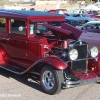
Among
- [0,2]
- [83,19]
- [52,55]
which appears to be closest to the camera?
[52,55]

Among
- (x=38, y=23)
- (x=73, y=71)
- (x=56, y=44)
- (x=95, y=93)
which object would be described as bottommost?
(x=95, y=93)

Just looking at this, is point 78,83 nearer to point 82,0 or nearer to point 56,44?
point 56,44

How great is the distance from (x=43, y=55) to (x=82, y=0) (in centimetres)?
8189

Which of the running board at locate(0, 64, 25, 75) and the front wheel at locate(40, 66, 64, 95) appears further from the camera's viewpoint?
the running board at locate(0, 64, 25, 75)

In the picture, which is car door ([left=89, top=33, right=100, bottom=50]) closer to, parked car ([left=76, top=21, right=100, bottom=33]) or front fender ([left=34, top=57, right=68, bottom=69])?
parked car ([left=76, top=21, right=100, bottom=33])

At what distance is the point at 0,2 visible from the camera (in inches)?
3268

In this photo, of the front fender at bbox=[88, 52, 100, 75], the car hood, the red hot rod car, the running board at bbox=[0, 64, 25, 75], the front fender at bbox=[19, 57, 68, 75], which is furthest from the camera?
the running board at bbox=[0, 64, 25, 75]

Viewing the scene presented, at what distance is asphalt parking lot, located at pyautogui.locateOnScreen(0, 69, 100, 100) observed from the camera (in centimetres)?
576

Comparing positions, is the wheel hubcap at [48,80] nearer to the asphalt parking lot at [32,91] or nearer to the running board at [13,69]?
the asphalt parking lot at [32,91]

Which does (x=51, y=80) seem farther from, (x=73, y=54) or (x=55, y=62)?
(x=73, y=54)

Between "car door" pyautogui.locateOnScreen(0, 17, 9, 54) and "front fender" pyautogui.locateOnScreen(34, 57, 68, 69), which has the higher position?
"car door" pyautogui.locateOnScreen(0, 17, 9, 54)

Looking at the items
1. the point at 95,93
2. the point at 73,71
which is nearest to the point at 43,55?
the point at 73,71

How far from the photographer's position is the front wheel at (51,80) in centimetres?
577

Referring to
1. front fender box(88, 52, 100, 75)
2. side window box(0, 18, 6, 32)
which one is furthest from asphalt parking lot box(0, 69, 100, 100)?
side window box(0, 18, 6, 32)
